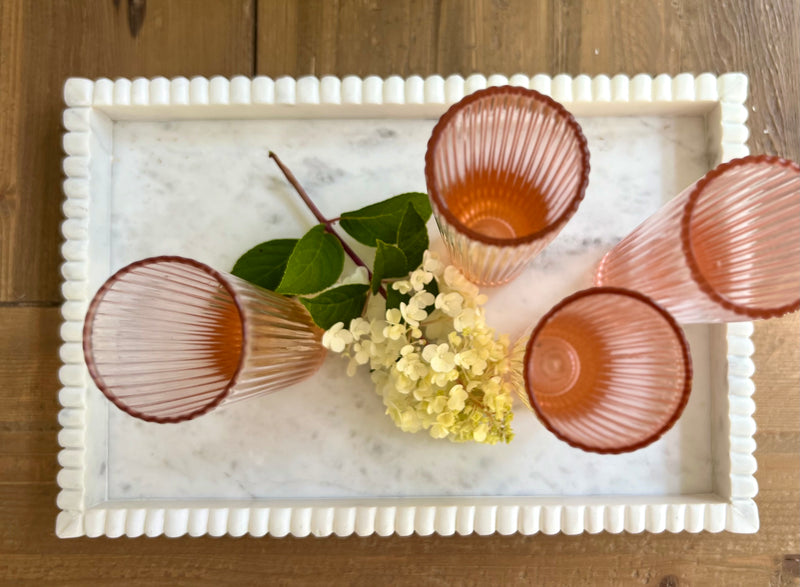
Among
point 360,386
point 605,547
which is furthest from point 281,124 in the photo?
point 605,547

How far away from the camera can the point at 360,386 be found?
506mm

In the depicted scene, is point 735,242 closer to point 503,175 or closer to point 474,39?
point 503,175

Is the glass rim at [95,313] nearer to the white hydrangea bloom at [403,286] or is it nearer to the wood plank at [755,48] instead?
the white hydrangea bloom at [403,286]

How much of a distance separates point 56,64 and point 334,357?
0.39 meters

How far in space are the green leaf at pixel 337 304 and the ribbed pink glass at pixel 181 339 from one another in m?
0.02

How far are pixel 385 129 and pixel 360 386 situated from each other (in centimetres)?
21

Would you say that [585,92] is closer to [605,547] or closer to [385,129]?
[385,129]

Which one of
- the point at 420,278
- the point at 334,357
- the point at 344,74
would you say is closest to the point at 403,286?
the point at 420,278

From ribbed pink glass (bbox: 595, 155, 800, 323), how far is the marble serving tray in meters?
0.09

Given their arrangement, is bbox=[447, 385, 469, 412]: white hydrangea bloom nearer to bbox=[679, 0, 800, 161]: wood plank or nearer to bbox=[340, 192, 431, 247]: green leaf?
bbox=[340, 192, 431, 247]: green leaf

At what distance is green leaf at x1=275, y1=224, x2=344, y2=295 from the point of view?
44 cm

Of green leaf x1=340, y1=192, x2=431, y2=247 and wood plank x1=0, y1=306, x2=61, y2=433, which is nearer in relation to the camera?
green leaf x1=340, y1=192, x2=431, y2=247

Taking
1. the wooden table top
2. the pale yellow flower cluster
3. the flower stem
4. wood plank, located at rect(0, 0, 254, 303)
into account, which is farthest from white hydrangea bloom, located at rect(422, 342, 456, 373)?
wood plank, located at rect(0, 0, 254, 303)

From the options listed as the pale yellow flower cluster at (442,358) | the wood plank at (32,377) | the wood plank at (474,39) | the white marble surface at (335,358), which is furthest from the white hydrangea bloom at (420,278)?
the wood plank at (32,377)
